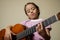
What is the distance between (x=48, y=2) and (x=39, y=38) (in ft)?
1.32

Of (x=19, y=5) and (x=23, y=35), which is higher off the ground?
(x=19, y=5)

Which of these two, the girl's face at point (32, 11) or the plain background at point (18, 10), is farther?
the plain background at point (18, 10)

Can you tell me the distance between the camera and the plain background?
1.13m

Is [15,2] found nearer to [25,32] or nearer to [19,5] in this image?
[19,5]

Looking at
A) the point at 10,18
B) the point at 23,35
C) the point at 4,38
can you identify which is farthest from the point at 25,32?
the point at 10,18

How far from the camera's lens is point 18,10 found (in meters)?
1.19

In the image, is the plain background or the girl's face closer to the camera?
the girl's face

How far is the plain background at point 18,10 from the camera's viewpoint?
113 cm

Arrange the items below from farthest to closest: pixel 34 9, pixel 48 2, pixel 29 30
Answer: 1. pixel 48 2
2. pixel 34 9
3. pixel 29 30

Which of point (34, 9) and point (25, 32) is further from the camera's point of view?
point (34, 9)

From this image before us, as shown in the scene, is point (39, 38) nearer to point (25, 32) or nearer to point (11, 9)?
point (25, 32)

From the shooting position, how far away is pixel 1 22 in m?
1.20

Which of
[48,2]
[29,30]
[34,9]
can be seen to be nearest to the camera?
[29,30]

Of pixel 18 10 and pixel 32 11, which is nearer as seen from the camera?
pixel 32 11
